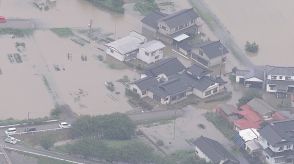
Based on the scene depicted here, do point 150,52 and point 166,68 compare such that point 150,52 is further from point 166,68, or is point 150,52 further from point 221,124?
point 221,124

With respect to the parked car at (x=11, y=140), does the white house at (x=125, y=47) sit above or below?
above

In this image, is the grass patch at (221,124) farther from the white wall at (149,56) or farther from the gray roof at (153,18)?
the gray roof at (153,18)

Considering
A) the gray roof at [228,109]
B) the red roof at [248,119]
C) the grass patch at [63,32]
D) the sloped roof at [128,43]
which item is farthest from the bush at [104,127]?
the grass patch at [63,32]

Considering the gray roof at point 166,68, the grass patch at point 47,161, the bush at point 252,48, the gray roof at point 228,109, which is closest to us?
the grass patch at point 47,161

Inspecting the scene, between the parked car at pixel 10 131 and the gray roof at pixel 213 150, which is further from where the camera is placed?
the parked car at pixel 10 131

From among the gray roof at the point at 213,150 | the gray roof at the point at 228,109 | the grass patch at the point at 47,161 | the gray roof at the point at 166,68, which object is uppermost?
the gray roof at the point at 166,68

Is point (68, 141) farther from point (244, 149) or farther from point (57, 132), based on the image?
point (244, 149)
